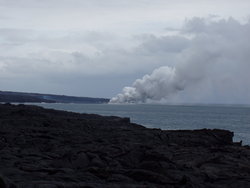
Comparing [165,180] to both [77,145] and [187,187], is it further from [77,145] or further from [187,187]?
[77,145]

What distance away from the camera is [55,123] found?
34.0m

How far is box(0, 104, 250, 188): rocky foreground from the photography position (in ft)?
53.2

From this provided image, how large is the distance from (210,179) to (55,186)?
7.49 m

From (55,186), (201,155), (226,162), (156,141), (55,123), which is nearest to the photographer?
(55,186)

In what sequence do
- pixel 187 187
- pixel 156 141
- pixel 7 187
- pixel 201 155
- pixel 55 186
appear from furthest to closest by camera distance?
1. pixel 156 141
2. pixel 201 155
3. pixel 187 187
4. pixel 55 186
5. pixel 7 187

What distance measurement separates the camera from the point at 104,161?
67.4 feet

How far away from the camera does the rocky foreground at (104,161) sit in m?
16.2

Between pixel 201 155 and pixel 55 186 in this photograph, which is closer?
pixel 55 186

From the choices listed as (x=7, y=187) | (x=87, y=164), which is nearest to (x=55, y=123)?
(x=87, y=164)

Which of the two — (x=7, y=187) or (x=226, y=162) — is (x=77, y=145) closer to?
(x=226, y=162)

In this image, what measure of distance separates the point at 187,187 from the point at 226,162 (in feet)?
20.8

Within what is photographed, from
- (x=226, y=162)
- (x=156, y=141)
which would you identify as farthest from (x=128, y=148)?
(x=156, y=141)

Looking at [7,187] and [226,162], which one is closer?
[7,187]

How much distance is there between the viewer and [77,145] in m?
24.9
